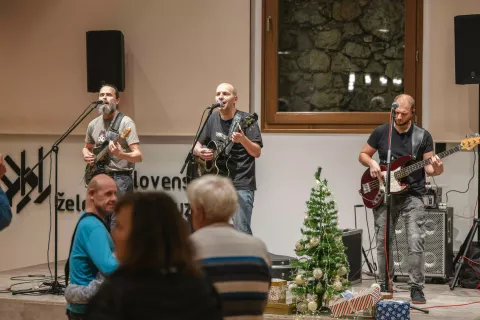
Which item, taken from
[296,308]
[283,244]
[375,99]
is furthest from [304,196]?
[296,308]

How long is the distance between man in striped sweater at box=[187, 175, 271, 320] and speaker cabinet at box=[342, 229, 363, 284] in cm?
386

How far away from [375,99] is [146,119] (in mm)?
2368

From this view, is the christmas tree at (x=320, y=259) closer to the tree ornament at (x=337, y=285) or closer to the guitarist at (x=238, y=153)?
the tree ornament at (x=337, y=285)

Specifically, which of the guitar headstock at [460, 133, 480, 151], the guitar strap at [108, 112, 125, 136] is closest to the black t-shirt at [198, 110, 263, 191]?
the guitar strap at [108, 112, 125, 136]

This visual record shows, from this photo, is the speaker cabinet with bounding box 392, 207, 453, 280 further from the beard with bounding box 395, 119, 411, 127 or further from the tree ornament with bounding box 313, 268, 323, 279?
the tree ornament with bounding box 313, 268, 323, 279

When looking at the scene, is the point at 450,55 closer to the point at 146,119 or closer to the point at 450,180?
the point at 450,180

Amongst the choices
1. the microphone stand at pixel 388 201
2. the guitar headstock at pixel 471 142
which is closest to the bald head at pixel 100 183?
the microphone stand at pixel 388 201

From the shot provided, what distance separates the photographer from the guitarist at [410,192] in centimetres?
620

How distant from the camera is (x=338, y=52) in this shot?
7.99 meters

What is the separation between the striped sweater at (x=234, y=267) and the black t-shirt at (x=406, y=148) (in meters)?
3.43

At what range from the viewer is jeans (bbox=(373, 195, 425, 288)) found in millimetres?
6207

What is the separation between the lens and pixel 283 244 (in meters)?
8.02

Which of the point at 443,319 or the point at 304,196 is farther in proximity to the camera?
the point at 304,196

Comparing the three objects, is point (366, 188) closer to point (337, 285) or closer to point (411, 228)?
point (411, 228)
